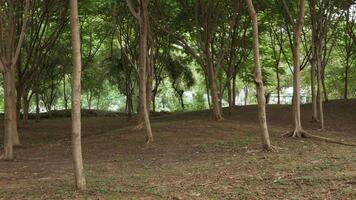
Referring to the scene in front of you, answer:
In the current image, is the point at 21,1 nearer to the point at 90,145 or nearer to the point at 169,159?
the point at 90,145

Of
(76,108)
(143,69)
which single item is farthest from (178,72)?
(76,108)

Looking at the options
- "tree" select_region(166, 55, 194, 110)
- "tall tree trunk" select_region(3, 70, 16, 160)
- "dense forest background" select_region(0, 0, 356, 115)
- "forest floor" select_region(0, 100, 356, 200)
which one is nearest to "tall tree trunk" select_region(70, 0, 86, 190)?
"forest floor" select_region(0, 100, 356, 200)

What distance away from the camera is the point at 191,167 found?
10.2 m

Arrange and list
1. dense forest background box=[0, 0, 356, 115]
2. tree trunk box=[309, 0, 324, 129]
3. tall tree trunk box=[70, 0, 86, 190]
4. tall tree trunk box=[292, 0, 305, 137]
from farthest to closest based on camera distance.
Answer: dense forest background box=[0, 0, 356, 115], tree trunk box=[309, 0, 324, 129], tall tree trunk box=[292, 0, 305, 137], tall tree trunk box=[70, 0, 86, 190]

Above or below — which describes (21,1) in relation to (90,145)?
above

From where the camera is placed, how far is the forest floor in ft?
25.1

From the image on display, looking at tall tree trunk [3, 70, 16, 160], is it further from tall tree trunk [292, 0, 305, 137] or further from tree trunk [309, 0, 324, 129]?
tree trunk [309, 0, 324, 129]

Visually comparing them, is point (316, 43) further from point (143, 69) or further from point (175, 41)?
point (143, 69)

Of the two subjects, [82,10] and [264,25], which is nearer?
[82,10]

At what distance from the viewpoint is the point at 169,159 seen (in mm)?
11891

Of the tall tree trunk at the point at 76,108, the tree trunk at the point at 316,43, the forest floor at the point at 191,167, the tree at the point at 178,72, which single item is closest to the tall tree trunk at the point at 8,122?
the forest floor at the point at 191,167

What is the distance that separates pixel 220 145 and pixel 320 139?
9.99 feet

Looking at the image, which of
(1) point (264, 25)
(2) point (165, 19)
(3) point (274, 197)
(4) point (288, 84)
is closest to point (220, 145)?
(3) point (274, 197)

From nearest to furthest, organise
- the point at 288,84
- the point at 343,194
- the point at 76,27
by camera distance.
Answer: the point at 343,194, the point at 76,27, the point at 288,84
